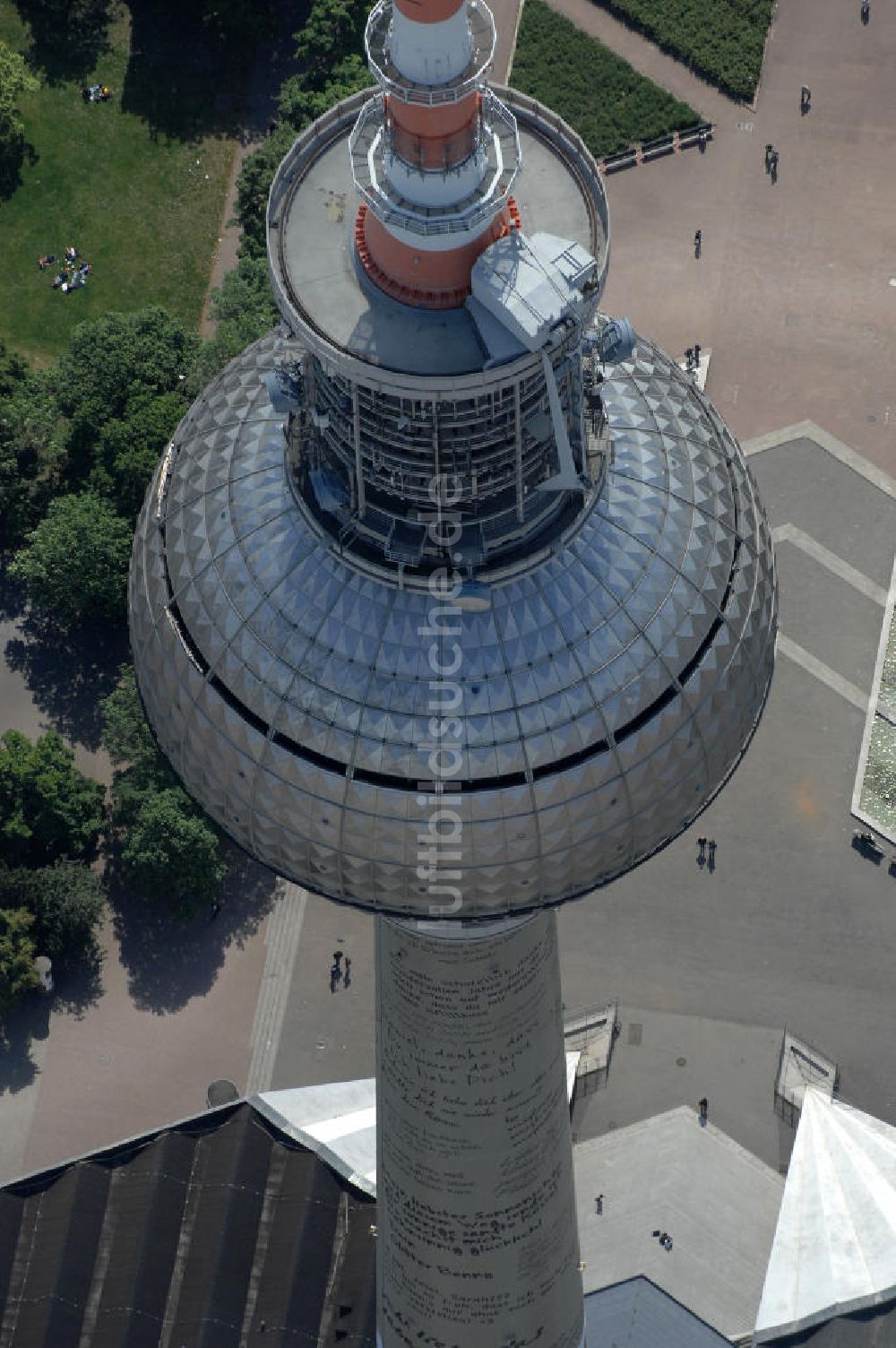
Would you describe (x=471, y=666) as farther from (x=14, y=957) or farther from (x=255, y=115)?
(x=255, y=115)

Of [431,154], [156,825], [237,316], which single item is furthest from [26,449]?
[431,154]

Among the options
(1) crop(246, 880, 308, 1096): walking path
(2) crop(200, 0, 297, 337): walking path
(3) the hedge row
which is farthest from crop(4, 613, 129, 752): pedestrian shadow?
(3) the hedge row

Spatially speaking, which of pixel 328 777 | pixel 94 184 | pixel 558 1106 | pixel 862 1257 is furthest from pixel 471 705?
pixel 94 184

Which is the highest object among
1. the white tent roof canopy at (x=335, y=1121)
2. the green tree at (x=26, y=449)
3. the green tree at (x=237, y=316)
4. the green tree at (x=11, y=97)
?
the green tree at (x=11, y=97)

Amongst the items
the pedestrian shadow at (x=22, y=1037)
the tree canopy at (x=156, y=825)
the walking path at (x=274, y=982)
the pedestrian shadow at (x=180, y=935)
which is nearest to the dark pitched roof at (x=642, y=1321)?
the walking path at (x=274, y=982)

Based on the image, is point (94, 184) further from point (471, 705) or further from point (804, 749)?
point (471, 705)

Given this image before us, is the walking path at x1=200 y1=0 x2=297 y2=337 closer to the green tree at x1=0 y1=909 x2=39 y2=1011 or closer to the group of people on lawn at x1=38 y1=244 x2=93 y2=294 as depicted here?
the group of people on lawn at x1=38 y1=244 x2=93 y2=294

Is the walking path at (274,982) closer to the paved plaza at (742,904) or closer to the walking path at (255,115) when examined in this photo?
the paved plaza at (742,904)
